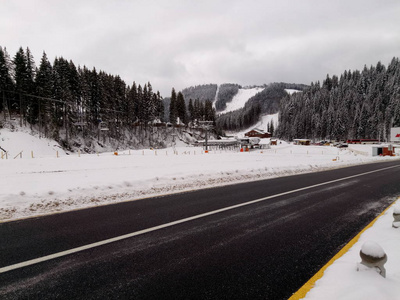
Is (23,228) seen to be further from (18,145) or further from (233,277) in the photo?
(18,145)

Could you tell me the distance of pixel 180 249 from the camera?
3852mm

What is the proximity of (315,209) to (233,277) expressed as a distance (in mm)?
4653

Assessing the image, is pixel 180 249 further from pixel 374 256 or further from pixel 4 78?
pixel 4 78

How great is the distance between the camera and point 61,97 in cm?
5009

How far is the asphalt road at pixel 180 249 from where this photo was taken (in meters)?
2.80

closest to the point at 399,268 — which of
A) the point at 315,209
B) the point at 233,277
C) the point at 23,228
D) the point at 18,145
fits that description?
the point at 233,277

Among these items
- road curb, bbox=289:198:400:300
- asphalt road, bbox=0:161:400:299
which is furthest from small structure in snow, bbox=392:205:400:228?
road curb, bbox=289:198:400:300

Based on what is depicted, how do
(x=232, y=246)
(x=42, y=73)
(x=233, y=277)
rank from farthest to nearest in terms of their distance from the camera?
(x=42, y=73)
(x=232, y=246)
(x=233, y=277)

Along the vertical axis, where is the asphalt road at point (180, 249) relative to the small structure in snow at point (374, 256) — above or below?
below

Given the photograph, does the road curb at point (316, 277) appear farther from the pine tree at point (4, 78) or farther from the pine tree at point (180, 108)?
the pine tree at point (180, 108)

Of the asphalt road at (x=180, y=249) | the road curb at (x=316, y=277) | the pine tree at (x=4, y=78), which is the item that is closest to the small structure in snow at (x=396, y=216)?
the asphalt road at (x=180, y=249)

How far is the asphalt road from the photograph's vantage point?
2797 millimetres

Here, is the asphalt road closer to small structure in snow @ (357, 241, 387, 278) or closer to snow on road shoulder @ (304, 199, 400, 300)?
snow on road shoulder @ (304, 199, 400, 300)

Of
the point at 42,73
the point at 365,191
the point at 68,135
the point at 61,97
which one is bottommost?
the point at 365,191
